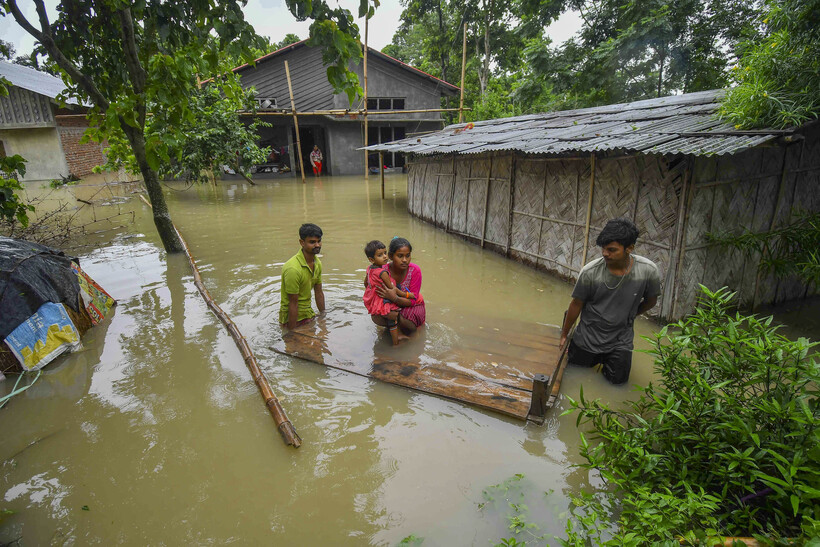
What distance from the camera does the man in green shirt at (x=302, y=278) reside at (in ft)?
14.6

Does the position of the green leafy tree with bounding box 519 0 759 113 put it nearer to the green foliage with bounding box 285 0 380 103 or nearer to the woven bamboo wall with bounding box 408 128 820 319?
the woven bamboo wall with bounding box 408 128 820 319

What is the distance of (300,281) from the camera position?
4609 millimetres

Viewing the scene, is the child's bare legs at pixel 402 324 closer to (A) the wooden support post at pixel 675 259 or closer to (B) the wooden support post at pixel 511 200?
(A) the wooden support post at pixel 675 259

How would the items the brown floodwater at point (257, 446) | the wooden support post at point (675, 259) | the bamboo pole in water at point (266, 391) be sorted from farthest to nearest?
1. the wooden support post at point (675, 259)
2. the bamboo pole in water at point (266, 391)
3. the brown floodwater at point (257, 446)

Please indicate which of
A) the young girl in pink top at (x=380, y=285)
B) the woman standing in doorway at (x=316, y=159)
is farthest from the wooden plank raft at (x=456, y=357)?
the woman standing in doorway at (x=316, y=159)

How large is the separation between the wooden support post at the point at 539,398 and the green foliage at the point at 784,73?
145 inches

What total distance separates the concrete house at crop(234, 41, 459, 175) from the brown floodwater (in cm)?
1682

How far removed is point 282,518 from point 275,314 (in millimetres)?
3470

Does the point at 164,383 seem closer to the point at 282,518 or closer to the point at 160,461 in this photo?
the point at 160,461

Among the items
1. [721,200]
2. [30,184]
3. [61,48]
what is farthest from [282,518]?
[30,184]

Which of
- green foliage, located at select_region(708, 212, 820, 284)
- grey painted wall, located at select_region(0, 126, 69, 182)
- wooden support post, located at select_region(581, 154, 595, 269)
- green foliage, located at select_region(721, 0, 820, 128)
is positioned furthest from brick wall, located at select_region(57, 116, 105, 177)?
green foliage, located at select_region(708, 212, 820, 284)

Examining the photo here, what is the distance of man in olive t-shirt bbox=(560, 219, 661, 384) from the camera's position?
3428 mm

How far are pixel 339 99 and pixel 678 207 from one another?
19.3m

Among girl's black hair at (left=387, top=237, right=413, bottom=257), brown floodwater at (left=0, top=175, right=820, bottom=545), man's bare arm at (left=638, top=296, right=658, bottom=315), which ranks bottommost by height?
brown floodwater at (left=0, top=175, right=820, bottom=545)
